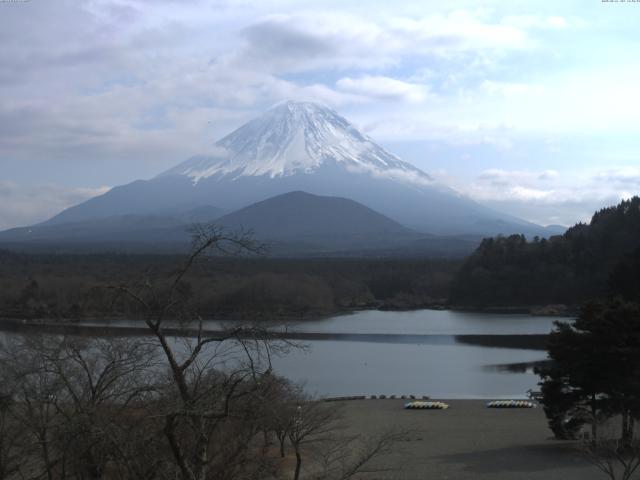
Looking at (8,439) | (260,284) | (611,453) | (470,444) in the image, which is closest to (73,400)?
(8,439)

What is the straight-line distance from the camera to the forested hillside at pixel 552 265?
4841 cm

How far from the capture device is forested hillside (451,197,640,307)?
48406 millimetres

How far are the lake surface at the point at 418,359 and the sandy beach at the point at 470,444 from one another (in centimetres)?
212

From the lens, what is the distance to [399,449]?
13.2 m

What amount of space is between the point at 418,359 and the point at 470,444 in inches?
561

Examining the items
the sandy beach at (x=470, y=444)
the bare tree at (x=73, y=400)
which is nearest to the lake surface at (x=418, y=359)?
the sandy beach at (x=470, y=444)

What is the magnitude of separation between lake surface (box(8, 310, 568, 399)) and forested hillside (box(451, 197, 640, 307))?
7.23 m

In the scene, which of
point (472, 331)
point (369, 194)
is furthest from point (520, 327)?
point (369, 194)

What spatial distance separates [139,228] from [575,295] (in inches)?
3543

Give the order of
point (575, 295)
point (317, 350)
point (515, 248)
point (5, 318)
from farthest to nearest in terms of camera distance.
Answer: point (515, 248), point (575, 295), point (5, 318), point (317, 350)

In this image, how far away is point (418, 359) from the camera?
28.3 m

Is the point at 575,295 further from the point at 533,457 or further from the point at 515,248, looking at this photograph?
the point at 533,457

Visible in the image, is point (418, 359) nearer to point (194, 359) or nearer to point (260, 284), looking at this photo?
point (260, 284)

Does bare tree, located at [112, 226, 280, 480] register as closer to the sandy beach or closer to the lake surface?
the sandy beach
